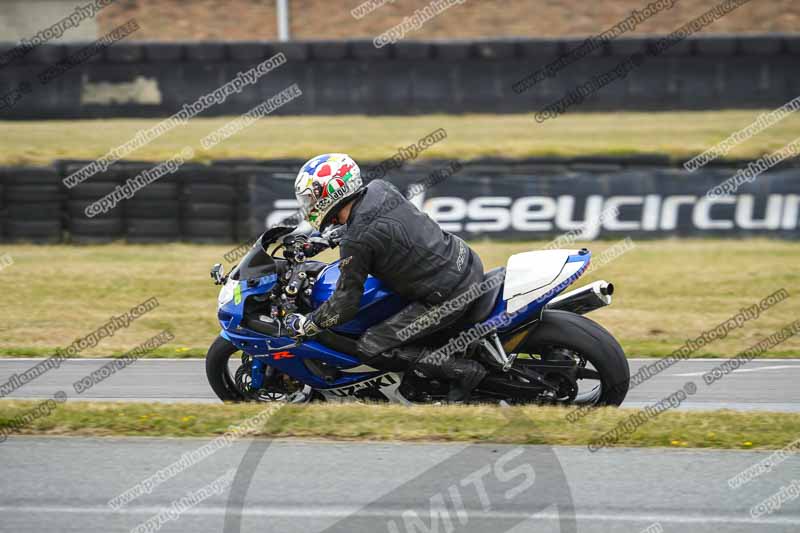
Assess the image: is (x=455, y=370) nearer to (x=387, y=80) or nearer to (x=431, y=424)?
(x=431, y=424)

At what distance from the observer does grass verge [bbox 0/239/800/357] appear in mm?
9766

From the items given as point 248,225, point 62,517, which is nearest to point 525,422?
point 62,517

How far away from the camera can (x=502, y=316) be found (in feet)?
20.7

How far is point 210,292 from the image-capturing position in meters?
11.8

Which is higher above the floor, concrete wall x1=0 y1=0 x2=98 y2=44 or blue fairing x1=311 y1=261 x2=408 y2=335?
concrete wall x1=0 y1=0 x2=98 y2=44

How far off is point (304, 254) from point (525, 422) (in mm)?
1762

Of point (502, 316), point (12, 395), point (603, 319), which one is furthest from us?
point (603, 319)

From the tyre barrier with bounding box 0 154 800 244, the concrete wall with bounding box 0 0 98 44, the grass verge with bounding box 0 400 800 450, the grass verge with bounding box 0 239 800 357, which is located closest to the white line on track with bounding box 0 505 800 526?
the grass verge with bounding box 0 400 800 450

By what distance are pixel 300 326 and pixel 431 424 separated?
1.10 m

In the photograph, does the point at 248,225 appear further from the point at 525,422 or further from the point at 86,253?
the point at 525,422

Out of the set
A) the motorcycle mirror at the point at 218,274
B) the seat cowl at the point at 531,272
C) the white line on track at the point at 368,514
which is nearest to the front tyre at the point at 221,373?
the motorcycle mirror at the point at 218,274

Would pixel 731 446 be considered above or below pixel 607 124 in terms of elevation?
below

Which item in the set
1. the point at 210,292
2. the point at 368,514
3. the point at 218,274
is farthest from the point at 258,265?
the point at 210,292

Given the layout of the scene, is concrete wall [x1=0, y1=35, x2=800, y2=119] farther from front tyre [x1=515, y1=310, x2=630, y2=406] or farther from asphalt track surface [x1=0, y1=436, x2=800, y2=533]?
asphalt track surface [x1=0, y1=436, x2=800, y2=533]
